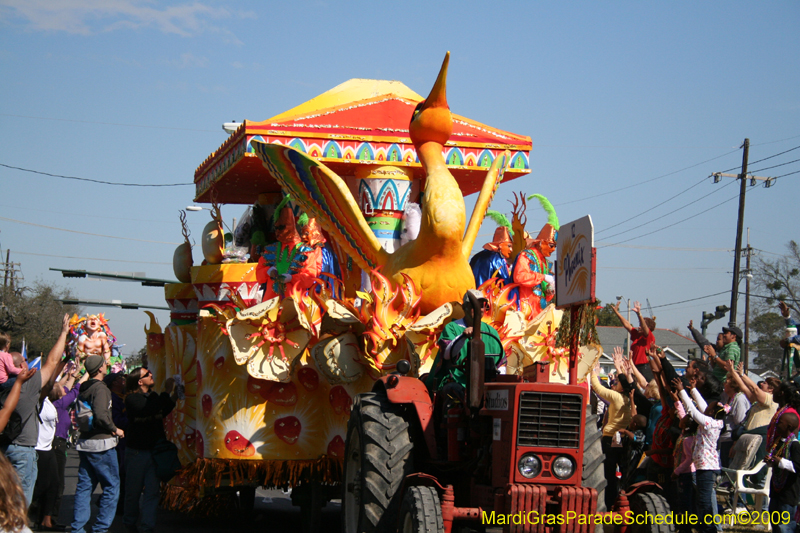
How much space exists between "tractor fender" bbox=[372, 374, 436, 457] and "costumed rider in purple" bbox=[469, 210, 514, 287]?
3784 millimetres

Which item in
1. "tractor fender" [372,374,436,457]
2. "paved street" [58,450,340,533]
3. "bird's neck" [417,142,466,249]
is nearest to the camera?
"tractor fender" [372,374,436,457]

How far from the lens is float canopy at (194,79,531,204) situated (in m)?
8.38

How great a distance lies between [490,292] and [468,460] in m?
2.13

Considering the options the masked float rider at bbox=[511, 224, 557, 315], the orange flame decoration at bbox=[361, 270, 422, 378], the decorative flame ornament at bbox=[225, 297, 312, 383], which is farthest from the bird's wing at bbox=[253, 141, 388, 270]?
the masked float rider at bbox=[511, 224, 557, 315]

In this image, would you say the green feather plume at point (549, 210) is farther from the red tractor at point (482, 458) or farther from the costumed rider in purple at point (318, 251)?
the red tractor at point (482, 458)

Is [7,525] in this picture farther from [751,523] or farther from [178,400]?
[751,523]

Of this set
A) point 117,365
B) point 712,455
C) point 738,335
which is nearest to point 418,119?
point 712,455

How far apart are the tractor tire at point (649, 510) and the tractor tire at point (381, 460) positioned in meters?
1.41

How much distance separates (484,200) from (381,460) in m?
3.74

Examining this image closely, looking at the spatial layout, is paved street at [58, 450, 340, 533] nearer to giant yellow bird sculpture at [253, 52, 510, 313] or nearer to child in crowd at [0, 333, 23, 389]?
child in crowd at [0, 333, 23, 389]

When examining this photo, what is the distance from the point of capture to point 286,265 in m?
8.34

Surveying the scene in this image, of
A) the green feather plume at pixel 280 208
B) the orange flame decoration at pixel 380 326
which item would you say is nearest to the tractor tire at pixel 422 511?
the orange flame decoration at pixel 380 326

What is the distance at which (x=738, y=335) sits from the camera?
9.91 m

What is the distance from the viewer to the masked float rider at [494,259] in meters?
9.48
